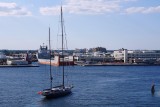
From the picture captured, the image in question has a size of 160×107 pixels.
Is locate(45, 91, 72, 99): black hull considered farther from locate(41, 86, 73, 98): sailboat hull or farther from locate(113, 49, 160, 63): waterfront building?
locate(113, 49, 160, 63): waterfront building

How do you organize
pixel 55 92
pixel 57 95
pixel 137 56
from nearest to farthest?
pixel 55 92, pixel 57 95, pixel 137 56

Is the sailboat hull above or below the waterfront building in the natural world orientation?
below

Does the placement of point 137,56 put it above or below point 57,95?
above

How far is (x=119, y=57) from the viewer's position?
132 meters

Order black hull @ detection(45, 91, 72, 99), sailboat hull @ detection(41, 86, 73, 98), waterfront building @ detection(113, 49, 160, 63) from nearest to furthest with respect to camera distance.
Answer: sailboat hull @ detection(41, 86, 73, 98), black hull @ detection(45, 91, 72, 99), waterfront building @ detection(113, 49, 160, 63)

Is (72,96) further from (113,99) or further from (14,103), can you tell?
(14,103)

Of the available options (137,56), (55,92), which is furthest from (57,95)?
(137,56)

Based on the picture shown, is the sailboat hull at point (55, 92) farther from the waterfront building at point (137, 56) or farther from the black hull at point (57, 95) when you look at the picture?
the waterfront building at point (137, 56)

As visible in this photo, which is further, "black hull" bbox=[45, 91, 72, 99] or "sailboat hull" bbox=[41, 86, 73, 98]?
"black hull" bbox=[45, 91, 72, 99]

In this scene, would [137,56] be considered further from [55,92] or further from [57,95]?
[55,92]

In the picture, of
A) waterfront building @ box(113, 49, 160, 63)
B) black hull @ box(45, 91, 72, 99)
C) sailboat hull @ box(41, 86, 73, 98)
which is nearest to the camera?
sailboat hull @ box(41, 86, 73, 98)

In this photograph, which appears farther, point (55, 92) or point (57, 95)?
point (57, 95)

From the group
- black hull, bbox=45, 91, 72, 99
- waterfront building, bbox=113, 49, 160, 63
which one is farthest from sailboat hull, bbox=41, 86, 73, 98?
waterfront building, bbox=113, 49, 160, 63

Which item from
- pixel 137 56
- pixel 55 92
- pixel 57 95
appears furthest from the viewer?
pixel 137 56
